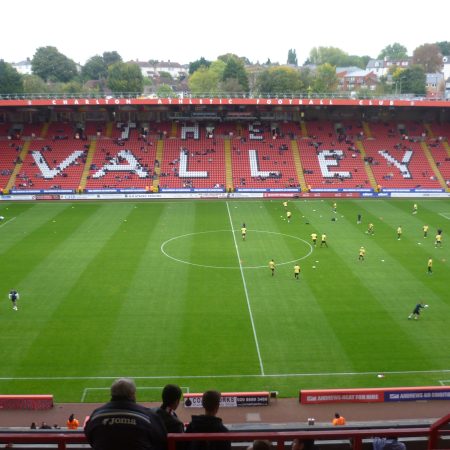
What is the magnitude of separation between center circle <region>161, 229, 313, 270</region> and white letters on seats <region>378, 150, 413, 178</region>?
27725 millimetres

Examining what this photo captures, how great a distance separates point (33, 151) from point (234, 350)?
165ft

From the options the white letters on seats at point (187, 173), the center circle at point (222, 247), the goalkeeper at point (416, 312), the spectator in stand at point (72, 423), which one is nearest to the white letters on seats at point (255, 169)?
the white letters on seats at point (187, 173)

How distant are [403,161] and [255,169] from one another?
18436mm

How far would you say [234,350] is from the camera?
21547mm

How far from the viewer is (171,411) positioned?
563 cm

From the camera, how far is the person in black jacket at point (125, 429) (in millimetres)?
4414

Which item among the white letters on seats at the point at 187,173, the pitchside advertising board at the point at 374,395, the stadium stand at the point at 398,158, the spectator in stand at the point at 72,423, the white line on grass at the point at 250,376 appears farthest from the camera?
the white letters on seats at the point at 187,173

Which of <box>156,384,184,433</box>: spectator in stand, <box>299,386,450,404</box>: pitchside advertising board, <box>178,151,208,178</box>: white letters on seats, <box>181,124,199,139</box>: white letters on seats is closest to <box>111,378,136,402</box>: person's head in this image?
<box>156,384,184,433</box>: spectator in stand

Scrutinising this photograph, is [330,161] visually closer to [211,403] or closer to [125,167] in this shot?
[125,167]

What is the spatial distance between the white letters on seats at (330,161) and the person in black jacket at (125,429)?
2279 inches

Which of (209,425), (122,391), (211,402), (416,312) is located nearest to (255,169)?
(416,312)

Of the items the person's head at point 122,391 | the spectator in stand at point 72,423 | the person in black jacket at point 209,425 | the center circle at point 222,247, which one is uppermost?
the person's head at point 122,391

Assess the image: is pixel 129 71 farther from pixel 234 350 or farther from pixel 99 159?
pixel 234 350

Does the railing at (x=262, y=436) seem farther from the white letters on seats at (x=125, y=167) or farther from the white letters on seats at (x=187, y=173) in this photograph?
the white letters on seats at (x=125, y=167)
